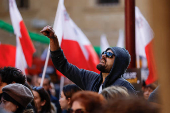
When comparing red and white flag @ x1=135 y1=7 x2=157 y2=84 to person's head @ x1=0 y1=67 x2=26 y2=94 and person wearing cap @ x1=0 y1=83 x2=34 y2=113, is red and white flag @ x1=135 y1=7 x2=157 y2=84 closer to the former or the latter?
person's head @ x1=0 y1=67 x2=26 y2=94

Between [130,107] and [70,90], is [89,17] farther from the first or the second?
[130,107]

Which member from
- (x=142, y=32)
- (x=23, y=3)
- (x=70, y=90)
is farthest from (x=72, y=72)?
(x=23, y=3)

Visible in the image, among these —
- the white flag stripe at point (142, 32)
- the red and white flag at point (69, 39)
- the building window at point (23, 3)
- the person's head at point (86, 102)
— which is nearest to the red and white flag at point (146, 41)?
the white flag stripe at point (142, 32)

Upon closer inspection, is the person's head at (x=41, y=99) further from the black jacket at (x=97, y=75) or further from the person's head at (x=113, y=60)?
the person's head at (x=113, y=60)

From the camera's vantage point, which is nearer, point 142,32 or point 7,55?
point 142,32

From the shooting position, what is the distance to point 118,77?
9.58 ft

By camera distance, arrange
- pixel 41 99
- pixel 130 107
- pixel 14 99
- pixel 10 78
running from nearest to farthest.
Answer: pixel 130 107 < pixel 14 99 < pixel 10 78 < pixel 41 99

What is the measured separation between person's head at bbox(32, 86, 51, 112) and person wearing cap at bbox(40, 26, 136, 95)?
130 cm

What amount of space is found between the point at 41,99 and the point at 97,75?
154cm

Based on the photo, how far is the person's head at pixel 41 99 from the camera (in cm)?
432

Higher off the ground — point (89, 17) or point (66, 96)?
point (89, 17)

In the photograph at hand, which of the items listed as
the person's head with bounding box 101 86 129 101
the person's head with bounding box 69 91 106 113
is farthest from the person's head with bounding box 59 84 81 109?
the person's head with bounding box 69 91 106 113

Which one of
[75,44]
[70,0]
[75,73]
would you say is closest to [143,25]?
[75,44]

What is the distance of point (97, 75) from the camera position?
10.1 feet
